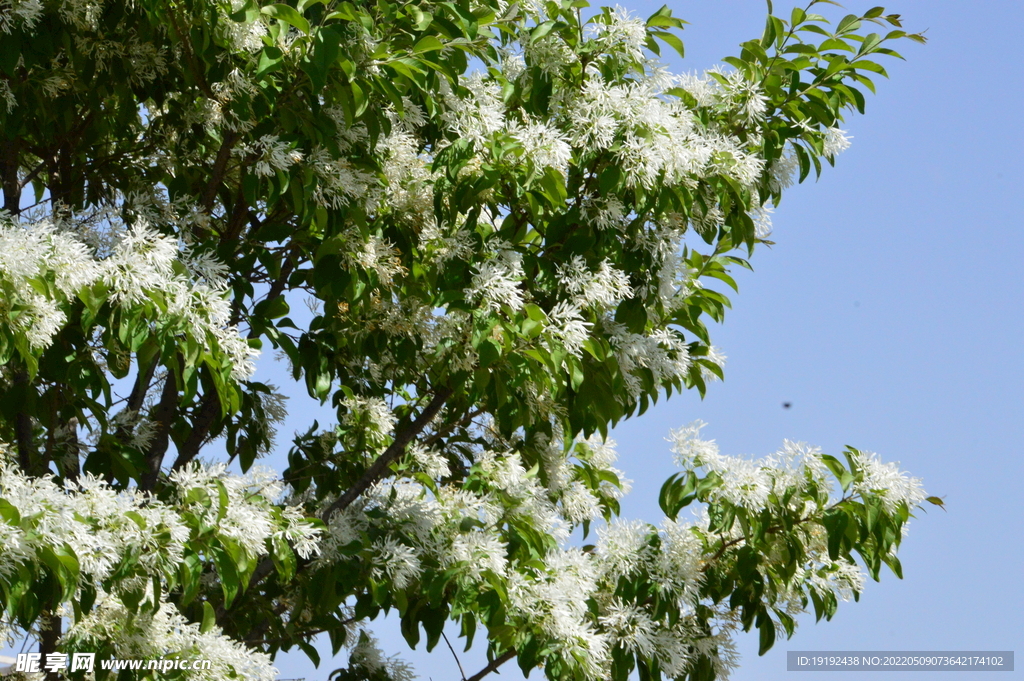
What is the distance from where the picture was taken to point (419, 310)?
3.74 meters

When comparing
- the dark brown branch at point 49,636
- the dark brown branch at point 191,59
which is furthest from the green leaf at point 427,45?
the dark brown branch at point 49,636

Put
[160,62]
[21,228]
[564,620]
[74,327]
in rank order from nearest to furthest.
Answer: [21,228], [74,327], [564,620], [160,62]

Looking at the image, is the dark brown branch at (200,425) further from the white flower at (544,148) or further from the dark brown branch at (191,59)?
the white flower at (544,148)

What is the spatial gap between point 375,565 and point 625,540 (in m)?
0.88

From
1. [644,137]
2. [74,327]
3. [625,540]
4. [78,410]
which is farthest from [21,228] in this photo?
[625,540]

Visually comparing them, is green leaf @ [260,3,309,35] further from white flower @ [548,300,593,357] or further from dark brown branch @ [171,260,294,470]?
dark brown branch @ [171,260,294,470]

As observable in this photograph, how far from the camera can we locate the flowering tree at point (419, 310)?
10.2ft

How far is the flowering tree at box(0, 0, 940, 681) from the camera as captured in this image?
3.12 metres

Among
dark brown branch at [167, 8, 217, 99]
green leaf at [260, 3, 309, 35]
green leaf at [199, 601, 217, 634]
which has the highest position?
dark brown branch at [167, 8, 217, 99]

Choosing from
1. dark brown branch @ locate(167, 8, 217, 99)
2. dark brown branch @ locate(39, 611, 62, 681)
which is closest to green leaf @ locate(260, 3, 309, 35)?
dark brown branch @ locate(167, 8, 217, 99)

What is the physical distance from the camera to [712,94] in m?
3.72

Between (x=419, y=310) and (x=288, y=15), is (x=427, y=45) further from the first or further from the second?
(x=419, y=310)

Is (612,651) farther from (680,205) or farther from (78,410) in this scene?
(78,410)

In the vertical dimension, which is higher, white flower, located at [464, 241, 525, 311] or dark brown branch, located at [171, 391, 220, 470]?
white flower, located at [464, 241, 525, 311]
